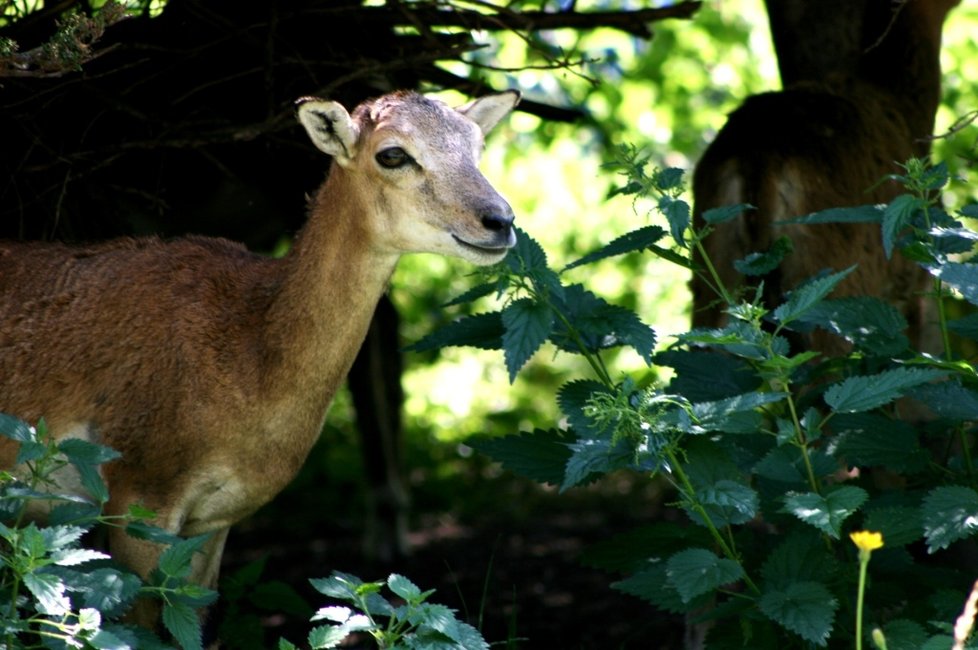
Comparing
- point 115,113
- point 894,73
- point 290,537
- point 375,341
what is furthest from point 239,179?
point 290,537

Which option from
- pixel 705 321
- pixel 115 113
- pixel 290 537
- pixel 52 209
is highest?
pixel 115 113

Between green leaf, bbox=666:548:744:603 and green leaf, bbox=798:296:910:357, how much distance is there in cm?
89

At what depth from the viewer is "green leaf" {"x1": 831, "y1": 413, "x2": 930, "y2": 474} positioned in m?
4.11

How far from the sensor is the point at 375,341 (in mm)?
7777

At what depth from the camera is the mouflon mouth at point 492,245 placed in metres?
4.03

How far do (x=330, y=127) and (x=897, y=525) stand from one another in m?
2.08

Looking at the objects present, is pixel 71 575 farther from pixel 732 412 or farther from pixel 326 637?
pixel 732 412

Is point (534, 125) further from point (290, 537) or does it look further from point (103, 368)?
point (103, 368)

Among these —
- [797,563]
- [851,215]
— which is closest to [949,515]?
[797,563]

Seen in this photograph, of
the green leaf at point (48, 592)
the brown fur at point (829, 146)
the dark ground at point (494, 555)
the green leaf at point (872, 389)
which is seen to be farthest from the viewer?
the dark ground at point (494, 555)

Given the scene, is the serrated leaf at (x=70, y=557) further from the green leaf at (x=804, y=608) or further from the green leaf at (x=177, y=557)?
the green leaf at (x=804, y=608)

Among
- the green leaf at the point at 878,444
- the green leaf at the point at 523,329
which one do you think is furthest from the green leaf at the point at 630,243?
the green leaf at the point at 878,444

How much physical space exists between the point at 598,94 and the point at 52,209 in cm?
537

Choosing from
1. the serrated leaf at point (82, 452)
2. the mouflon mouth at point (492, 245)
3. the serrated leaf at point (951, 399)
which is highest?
the mouflon mouth at point (492, 245)
